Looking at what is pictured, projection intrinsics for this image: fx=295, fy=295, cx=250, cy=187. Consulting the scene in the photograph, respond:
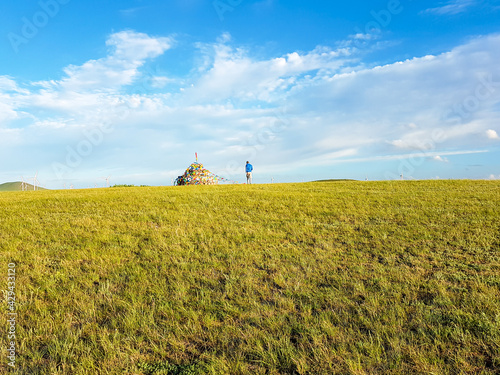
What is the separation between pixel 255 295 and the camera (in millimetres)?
6836

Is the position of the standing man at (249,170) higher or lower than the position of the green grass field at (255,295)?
higher

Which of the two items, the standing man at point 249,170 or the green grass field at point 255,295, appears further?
the standing man at point 249,170

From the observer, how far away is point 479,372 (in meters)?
4.23

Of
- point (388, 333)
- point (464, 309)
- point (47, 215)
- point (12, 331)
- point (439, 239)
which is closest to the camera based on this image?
point (388, 333)

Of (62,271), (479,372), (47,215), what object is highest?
(47,215)

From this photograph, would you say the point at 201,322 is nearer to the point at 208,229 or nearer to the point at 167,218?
the point at 208,229

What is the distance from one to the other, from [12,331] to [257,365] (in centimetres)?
478

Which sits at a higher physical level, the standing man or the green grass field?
the standing man

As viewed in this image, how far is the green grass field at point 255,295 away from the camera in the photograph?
15.2 ft

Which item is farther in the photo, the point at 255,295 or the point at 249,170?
the point at 249,170

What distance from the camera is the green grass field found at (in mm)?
4633

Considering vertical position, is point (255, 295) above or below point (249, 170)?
below

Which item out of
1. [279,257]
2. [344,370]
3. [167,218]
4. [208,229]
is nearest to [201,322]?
[344,370]

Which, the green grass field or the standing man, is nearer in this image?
the green grass field
